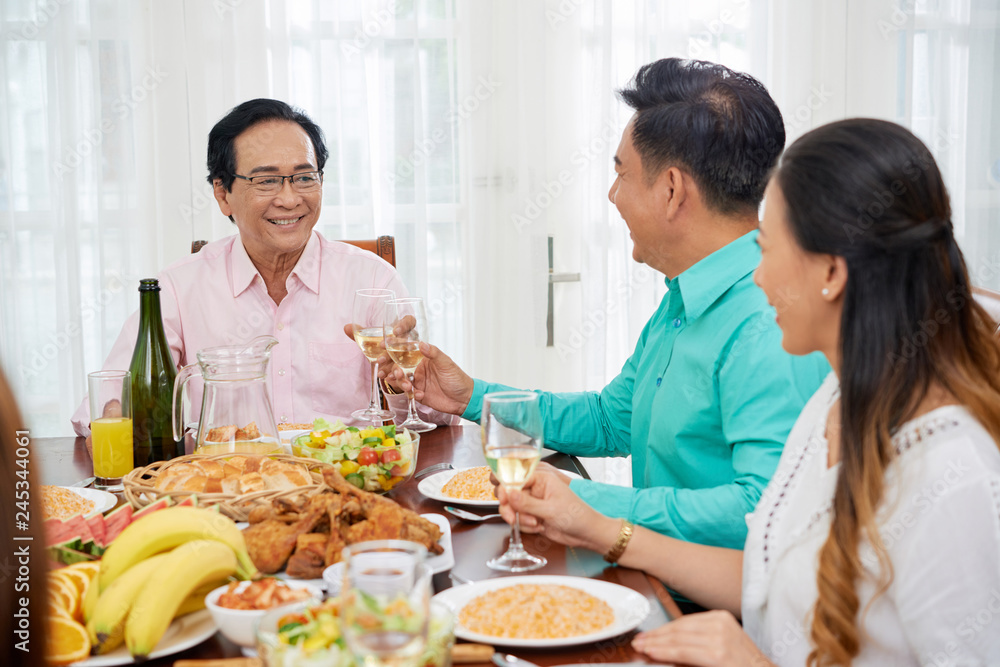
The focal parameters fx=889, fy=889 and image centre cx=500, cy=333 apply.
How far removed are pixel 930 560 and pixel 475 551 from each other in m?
0.59

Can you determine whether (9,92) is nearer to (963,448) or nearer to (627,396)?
(627,396)

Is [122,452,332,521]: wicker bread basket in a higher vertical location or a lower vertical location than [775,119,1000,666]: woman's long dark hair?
lower

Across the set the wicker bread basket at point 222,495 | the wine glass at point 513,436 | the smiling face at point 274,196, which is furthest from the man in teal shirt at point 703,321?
the smiling face at point 274,196

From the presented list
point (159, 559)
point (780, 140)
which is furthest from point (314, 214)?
point (159, 559)

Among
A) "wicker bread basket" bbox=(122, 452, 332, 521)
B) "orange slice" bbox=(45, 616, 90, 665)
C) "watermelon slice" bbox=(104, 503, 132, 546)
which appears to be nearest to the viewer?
"orange slice" bbox=(45, 616, 90, 665)

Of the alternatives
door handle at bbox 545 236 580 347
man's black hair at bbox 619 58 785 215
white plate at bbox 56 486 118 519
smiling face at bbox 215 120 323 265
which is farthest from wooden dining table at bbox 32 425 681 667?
door handle at bbox 545 236 580 347

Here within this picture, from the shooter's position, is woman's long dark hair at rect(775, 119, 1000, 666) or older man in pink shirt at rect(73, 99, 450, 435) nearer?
woman's long dark hair at rect(775, 119, 1000, 666)

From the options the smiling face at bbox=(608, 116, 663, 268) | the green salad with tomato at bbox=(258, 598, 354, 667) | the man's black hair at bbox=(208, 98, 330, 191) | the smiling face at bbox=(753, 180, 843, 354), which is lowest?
the green salad with tomato at bbox=(258, 598, 354, 667)

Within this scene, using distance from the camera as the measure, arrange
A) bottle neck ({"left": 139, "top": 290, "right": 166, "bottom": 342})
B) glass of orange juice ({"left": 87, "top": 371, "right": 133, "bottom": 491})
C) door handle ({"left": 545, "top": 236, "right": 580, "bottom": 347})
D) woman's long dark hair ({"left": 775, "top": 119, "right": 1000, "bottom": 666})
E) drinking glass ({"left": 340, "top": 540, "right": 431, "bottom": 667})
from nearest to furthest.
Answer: drinking glass ({"left": 340, "top": 540, "right": 431, "bottom": 667}) < woman's long dark hair ({"left": 775, "top": 119, "right": 1000, "bottom": 666}) < glass of orange juice ({"left": 87, "top": 371, "right": 133, "bottom": 491}) < bottle neck ({"left": 139, "top": 290, "right": 166, "bottom": 342}) < door handle ({"left": 545, "top": 236, "right": 580, "bottom": 347})

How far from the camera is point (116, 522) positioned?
47.2 inches

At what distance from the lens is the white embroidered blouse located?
39.4 inches

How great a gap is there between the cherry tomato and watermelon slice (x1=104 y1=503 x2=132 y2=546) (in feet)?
1.29

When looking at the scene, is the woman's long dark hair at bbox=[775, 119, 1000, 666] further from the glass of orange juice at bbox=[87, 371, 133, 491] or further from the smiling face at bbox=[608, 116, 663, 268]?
the glass of orange juice at bbox=[87, 371, 133, 491]

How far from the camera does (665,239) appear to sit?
5.67 feet
